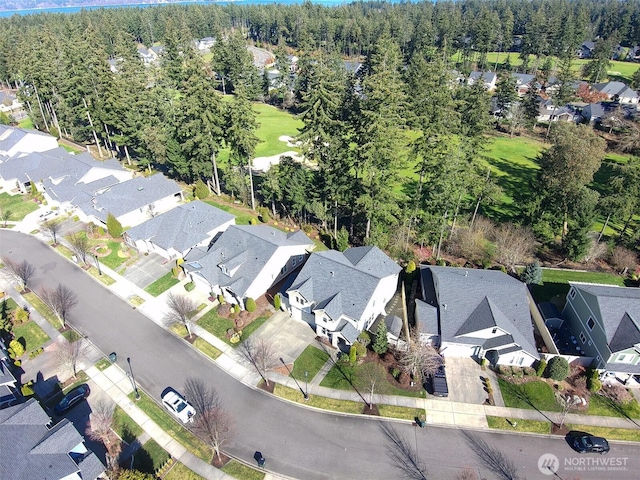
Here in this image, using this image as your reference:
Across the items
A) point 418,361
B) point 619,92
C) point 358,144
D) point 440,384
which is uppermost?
point 358,144

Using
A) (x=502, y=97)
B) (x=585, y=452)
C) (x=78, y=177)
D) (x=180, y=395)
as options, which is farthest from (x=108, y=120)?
(x=502, y=97)

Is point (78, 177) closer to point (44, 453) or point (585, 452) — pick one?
point (44, 453)

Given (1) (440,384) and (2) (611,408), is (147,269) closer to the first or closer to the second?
(1) (440,384)

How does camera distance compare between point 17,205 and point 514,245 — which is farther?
point 17,205

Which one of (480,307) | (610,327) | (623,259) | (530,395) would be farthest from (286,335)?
(623,259)

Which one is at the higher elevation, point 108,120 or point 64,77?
point 64,77

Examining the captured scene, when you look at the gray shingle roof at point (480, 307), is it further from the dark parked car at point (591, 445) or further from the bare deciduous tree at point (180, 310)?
the bare deciduous tree at point (180, 310)
